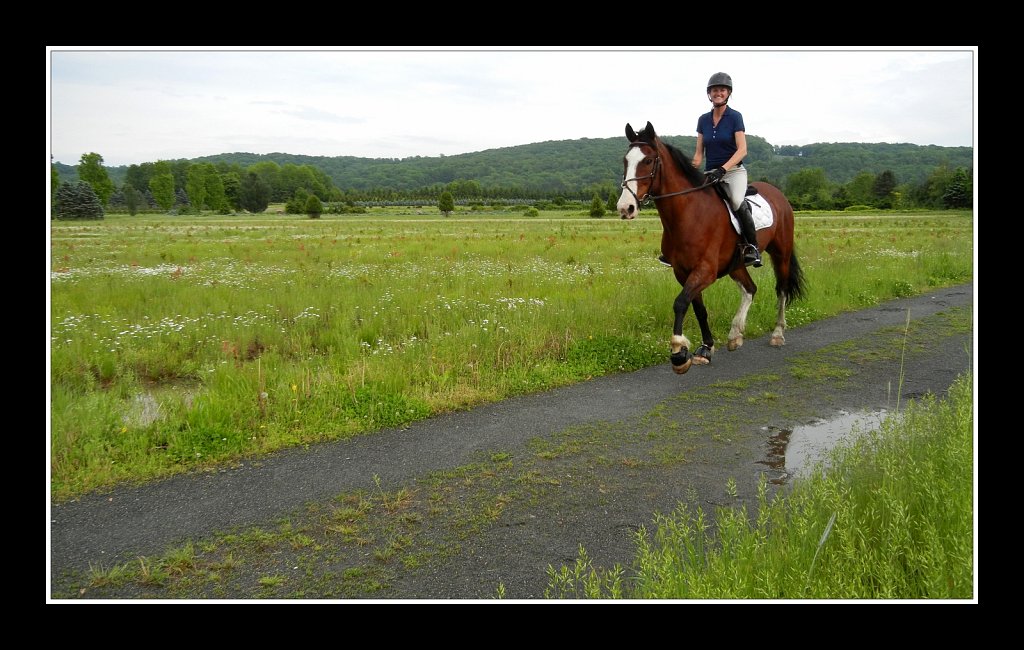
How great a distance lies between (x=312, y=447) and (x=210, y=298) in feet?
23.7

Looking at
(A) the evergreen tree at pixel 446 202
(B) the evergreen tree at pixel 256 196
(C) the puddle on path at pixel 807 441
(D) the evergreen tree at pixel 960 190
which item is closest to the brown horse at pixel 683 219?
(C) the puddle on path at pixel 807 441

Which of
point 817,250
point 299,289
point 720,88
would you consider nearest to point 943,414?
point 720,88

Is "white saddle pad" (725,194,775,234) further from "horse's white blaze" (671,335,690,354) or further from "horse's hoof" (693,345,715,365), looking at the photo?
"horse's white blaze" (671,335,690,354)

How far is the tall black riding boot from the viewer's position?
841cm

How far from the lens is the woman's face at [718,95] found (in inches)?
280

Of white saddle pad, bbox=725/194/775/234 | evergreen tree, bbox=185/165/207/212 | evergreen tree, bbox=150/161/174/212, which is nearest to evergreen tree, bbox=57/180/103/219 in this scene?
evergreen tree, bbox=150/161/174/212

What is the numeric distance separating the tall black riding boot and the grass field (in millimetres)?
1914

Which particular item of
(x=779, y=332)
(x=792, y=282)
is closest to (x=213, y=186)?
(x=779, y=332)

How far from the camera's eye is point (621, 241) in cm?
2781

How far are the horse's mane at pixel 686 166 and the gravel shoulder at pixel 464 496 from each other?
2709 mm

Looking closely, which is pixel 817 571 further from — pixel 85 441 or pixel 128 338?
pixel 128 338

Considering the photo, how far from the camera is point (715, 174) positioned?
25.8 feet

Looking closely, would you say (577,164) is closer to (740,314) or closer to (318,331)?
(740,314)

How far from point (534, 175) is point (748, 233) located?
637 centimetres
